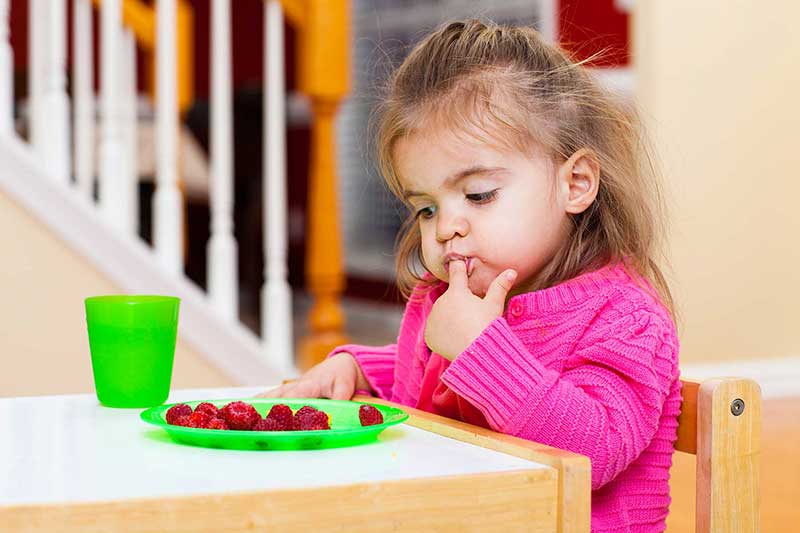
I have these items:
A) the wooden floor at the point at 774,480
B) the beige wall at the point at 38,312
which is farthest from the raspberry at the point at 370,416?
the beige wall at the point at 38,312

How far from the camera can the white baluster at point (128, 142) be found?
217 cm

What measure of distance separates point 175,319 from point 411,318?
10.7 inches

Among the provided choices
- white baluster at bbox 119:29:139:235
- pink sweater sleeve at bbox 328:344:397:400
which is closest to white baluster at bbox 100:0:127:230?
white baluster at bbox 119:29:139:235

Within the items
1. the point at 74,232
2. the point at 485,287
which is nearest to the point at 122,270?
the point at 74,232

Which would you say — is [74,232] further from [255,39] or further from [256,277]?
[255,39]

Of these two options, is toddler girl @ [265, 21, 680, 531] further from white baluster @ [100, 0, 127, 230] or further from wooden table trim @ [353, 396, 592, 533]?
white baluster @ [100, 0, 127, 230]

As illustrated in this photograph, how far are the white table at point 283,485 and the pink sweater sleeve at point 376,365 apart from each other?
0.38 meters

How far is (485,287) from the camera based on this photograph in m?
0.96

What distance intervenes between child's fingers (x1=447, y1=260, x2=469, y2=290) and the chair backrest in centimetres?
21

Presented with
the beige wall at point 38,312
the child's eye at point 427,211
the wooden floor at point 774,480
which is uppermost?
the child's eye at point 427,211

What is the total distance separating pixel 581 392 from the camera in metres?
0.83

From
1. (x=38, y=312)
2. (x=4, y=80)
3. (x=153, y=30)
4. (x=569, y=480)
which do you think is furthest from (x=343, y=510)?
(x=153, y=30)

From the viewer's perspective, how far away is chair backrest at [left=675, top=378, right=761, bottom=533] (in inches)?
32.9

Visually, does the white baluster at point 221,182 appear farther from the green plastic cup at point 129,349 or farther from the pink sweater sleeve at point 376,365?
the green plastic cup at point 129,349
